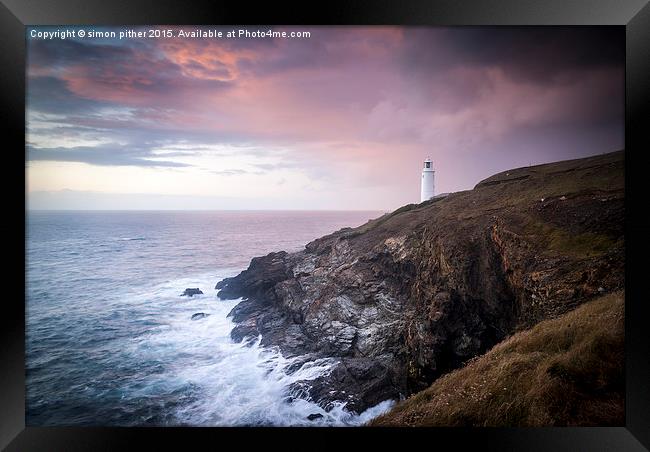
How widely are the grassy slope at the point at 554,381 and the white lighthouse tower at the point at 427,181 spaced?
341 cm

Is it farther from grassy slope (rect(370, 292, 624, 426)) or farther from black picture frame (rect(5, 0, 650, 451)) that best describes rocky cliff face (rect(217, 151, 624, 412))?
grassy slope (rect(370, 292, 624, 426))

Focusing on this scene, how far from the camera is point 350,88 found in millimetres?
5477

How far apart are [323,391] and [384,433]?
1.34m

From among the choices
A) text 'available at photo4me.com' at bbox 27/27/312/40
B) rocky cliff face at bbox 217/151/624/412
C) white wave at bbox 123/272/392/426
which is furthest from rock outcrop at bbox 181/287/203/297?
text 'available at photo4me.com' at bbox 27/27/312/40

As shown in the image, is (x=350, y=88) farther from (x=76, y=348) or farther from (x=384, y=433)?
(x=76, y=348)

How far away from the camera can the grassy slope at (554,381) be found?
177 inches

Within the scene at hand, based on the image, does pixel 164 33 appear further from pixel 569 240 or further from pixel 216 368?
pixel 569 240

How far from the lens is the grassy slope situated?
14.7ft

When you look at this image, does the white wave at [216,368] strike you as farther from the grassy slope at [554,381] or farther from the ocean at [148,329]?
the grassy slope at [554,381]

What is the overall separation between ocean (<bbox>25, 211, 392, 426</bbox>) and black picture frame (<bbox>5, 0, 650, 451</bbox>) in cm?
29
